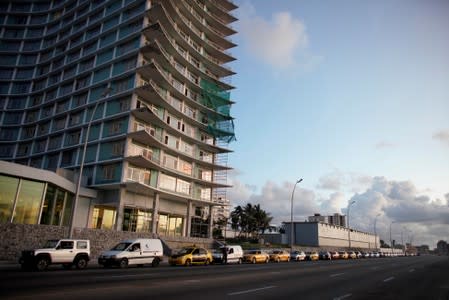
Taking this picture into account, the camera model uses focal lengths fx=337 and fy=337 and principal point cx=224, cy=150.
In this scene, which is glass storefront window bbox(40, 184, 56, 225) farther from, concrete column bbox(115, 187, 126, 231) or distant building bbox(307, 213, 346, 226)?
distant building bbox(307, 213, 346, 226)

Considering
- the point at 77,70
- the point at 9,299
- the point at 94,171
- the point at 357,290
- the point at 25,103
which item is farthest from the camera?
the point at 25,103

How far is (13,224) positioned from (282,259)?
94.9 feet

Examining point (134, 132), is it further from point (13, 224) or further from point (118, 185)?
point (13, 224)

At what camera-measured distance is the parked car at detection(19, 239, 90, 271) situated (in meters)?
17.8

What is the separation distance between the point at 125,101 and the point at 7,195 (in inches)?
760

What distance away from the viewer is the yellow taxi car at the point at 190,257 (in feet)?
85.1

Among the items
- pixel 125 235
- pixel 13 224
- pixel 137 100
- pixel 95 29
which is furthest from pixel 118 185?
pixel 95 29

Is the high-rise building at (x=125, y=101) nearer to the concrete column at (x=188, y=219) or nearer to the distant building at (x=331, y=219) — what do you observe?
the concrete column at (x=188, y=219)

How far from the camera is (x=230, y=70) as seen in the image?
61.4 m

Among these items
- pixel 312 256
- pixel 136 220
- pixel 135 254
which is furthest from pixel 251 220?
pixel 135 254

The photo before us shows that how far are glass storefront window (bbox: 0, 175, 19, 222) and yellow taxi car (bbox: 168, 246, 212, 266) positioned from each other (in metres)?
15.1

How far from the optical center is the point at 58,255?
18953mm

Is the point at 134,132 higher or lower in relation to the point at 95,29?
lower

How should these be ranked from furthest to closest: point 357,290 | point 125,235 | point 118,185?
point 118,185, point 125,235, point 357,290
